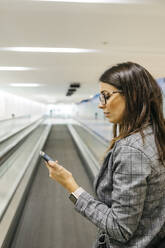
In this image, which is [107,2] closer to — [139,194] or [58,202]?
[139,194]

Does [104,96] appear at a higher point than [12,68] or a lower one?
lower

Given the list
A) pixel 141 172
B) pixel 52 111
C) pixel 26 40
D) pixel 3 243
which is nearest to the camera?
pixel 141 172

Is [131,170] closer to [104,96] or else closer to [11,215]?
[104,96]

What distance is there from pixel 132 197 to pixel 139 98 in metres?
0.41

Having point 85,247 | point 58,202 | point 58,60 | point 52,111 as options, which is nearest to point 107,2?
point 58,60

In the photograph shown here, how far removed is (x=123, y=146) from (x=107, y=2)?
1.84 m

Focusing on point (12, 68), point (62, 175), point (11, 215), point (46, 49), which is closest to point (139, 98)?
point (62, 175)

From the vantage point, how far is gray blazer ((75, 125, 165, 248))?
83 centimetres

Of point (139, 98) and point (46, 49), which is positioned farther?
point (46, 49)

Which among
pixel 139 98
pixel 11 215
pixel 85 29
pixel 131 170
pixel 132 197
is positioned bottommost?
pixel 11 215

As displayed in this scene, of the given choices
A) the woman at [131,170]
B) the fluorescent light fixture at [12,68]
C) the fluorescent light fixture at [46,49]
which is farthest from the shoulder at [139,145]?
the fluorescent light fixture at [12,68]

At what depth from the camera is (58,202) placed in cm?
430

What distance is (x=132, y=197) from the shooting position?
825mm

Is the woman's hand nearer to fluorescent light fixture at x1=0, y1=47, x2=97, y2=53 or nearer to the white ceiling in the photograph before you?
the white ceiling
